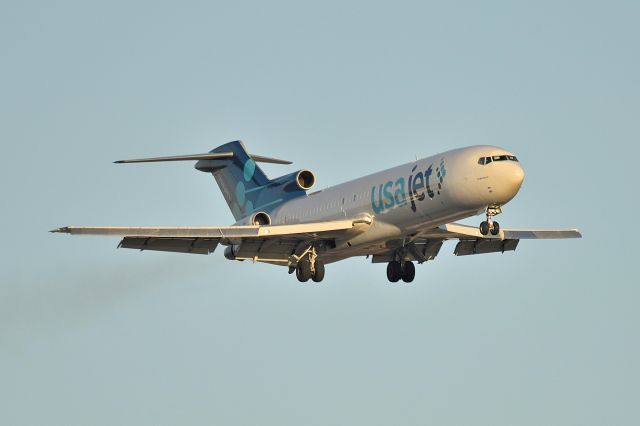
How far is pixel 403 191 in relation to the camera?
43.1m

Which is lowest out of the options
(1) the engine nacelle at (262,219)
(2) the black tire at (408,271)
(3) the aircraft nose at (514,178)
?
(2) the black tire at (408,271)

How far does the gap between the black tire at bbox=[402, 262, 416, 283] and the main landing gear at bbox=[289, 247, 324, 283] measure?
3.45m

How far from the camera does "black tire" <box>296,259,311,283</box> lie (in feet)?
148

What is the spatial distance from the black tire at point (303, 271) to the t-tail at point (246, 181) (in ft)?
10.3

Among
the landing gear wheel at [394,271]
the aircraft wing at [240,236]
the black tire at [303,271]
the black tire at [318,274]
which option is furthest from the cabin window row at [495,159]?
the landing gear wheel at [394,271]

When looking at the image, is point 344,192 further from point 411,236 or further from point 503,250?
point 503,250

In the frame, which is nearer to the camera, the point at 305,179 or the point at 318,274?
the point at 318,274

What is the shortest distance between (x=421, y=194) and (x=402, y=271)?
234 inches

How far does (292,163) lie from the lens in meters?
54.0

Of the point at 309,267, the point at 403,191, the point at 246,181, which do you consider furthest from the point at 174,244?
the point at 403,191

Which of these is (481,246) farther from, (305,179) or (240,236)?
(240,236)

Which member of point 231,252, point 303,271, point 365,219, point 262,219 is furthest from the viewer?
point 262,219

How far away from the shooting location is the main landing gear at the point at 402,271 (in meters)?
47.8

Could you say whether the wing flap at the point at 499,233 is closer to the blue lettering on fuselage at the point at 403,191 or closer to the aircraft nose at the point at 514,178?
the blue lettering on fuselage at the point at 403,191
